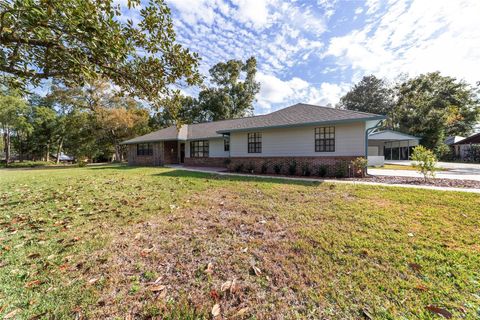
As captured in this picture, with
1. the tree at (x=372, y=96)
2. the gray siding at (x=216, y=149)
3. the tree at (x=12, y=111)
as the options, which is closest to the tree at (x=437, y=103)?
the tree at (x=372, y=96)

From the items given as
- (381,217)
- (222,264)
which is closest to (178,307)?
(222,264)

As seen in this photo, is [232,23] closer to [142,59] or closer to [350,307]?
[142,59]

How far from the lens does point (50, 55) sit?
286 centimetres

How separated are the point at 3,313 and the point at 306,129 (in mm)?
12083

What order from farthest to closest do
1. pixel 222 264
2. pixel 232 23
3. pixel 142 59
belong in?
pixel 232 23 < pixel 142 59 < pixel 222 264

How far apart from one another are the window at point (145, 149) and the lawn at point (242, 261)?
1653 centimetres

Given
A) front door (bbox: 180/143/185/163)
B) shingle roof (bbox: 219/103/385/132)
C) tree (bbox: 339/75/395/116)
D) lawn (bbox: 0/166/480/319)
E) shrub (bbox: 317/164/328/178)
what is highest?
tree (bbox: 339/75/395/116)

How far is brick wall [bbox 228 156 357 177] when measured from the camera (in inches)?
408

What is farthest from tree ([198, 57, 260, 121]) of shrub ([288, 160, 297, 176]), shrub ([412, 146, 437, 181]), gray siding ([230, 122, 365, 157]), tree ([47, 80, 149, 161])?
shrub ([412, 146, 437, 181])

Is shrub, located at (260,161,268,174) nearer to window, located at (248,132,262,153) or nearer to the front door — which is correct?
window, located at (248,132,262,153)

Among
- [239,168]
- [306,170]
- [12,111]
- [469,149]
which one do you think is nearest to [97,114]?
[12,111]

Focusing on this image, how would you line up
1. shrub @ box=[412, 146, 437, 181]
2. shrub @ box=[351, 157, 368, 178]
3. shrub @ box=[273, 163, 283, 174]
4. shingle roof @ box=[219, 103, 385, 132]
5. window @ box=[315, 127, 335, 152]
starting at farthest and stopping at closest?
shrub @ box=[273, 163, 283, 174] → window @ box=[315, 127, 335, 152] → shingle roof @ box=[219, 103, 385, 132] → shrub @ box=[351, 157, 368, 178] → shrub @ box=[412, 146, 437, 181]

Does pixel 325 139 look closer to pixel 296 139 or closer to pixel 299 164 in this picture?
pixel 296 139

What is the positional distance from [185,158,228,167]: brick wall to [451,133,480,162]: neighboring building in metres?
30.0
